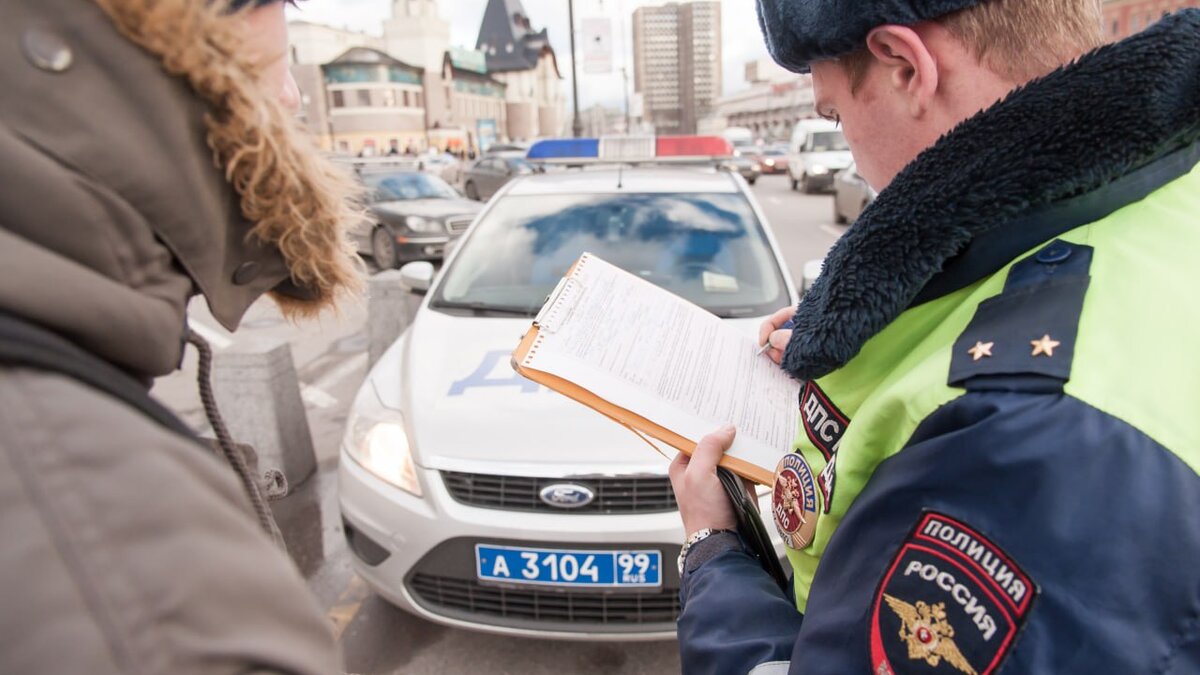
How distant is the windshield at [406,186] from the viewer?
433 inches

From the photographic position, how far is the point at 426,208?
1020 cm

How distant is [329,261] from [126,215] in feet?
0.84

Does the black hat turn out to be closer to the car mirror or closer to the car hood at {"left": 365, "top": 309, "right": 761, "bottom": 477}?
the car hood at {"left": 365, "top": 309, "right": 761, "bottom": 477}

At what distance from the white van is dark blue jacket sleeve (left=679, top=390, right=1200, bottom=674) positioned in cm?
1868

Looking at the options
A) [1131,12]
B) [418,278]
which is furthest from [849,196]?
[1131,12]

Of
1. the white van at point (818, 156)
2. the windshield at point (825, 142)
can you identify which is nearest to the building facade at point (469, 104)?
the white van at point (818, 156)

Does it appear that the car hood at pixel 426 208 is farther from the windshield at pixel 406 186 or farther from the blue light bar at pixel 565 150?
the blue light bar at pixel 565 150

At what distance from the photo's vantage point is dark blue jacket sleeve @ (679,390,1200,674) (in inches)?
23.0

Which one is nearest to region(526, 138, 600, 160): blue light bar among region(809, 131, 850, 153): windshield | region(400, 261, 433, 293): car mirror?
region(400, 261, 433, 293): car mirror

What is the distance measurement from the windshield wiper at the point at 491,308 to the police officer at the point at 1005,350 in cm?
216

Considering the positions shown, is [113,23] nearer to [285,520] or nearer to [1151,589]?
[1151,589]

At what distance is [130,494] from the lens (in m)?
0.48

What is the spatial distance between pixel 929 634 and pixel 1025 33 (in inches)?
24.9

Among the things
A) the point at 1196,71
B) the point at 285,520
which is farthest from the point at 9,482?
the point at 285,520
